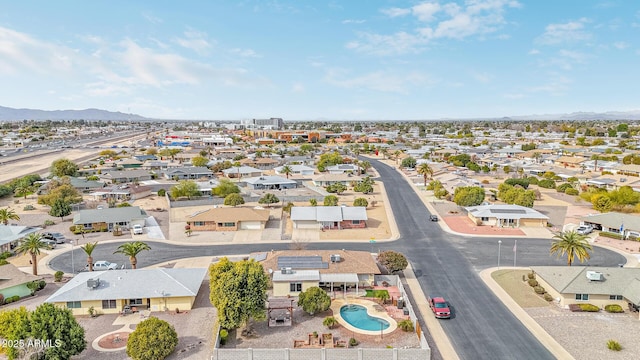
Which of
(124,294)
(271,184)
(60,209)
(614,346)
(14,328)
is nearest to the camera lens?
(14,328)

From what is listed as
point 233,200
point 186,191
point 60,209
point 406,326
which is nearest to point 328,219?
point 233,200

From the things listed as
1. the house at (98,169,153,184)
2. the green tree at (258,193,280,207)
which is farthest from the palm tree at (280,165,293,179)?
the house at (98,169,153,184)

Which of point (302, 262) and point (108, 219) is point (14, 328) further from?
point (108, 219)

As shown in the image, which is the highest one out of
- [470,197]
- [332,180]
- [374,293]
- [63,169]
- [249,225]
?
[63,169]

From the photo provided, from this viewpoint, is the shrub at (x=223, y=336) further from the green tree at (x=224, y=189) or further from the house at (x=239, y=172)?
the house at (x=239, y=172)

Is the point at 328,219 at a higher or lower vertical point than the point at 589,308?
higher

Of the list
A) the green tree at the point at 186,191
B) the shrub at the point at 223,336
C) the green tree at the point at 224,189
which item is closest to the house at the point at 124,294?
the shrub at the point at 223,336
